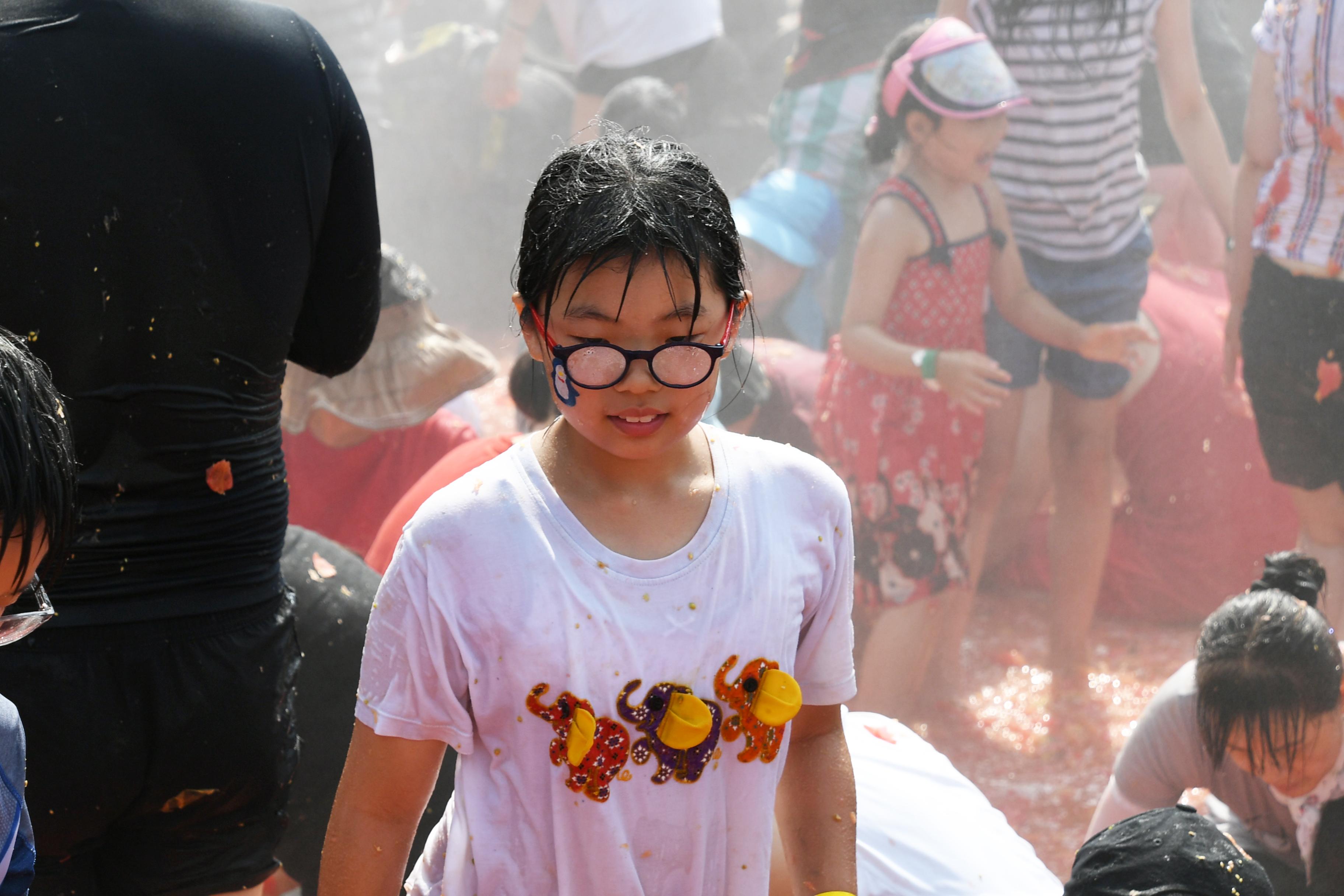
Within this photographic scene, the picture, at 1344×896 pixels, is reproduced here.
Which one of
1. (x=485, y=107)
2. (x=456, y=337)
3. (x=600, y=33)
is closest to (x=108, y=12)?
(x=456, y=337)

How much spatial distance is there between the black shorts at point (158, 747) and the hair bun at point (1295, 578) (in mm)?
1618

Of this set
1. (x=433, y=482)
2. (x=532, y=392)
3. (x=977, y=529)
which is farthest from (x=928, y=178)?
(x=433, y=482)

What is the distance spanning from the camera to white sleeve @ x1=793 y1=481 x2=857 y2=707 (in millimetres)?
1127

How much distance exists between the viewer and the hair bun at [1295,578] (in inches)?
82.6

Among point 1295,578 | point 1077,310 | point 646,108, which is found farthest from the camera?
point 646,108

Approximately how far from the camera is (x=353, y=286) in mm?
1459

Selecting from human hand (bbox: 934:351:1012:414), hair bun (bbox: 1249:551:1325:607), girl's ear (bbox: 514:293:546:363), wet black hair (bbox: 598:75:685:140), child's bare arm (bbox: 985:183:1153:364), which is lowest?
hair bun (bbox: 1249:551:1325:607)

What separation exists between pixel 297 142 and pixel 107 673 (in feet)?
1.95

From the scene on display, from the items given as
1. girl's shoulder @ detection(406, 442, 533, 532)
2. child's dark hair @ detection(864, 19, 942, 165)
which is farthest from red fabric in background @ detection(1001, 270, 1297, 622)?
girl's shoulder @ detection(406, 442, 533, 532)

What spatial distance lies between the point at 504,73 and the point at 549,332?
4.35 metres

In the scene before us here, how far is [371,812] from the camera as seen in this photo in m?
1.04

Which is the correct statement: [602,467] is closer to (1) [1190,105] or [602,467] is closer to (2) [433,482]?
(2) [433,482]

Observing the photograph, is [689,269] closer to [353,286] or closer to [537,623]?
[537,623]

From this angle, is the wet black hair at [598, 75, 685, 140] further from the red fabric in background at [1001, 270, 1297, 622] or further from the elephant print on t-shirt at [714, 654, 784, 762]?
the elephant print on t-shirt at [714, 654, 784, 762]
